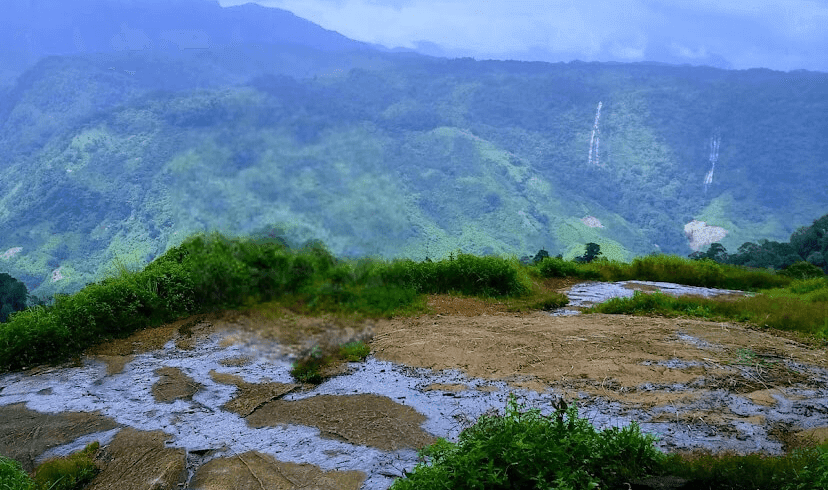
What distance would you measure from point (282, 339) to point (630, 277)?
31.3ft

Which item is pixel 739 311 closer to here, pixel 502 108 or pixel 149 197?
pixel 149 197

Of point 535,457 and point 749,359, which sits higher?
point 535,457

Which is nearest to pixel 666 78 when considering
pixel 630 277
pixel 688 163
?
pixel 688 163

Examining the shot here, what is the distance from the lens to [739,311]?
29.3ft

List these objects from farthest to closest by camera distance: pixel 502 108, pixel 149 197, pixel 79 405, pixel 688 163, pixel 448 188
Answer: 1. pixel 502 108
2. pixel 688 163
3. pixel 448 188
4. pixel 149 197
5. pixel 79 405

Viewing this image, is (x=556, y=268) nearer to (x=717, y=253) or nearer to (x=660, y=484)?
(x=660, y=484)

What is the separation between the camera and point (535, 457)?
139 inches

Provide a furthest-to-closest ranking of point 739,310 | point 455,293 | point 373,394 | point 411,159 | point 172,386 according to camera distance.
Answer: point 411,159, point 455,293, point 739,310, point 172,386, point 373,394

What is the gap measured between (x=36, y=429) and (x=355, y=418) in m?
2.78

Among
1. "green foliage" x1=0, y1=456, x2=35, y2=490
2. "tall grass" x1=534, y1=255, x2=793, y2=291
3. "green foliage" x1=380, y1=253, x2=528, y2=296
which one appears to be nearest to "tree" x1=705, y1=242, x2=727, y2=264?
"tall grass" x1=534, y1=255, x2=793, y2=291

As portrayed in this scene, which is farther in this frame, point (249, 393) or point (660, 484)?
point (249, 393)

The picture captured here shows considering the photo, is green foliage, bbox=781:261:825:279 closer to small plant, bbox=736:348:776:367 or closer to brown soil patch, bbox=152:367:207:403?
small plant, bbox=736:348:776:367

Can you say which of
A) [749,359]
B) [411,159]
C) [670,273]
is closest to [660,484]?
[749,359]

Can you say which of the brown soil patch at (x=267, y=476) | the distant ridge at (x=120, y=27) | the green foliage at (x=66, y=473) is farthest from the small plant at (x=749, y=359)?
the distant ridge at (x=120, y=27)
